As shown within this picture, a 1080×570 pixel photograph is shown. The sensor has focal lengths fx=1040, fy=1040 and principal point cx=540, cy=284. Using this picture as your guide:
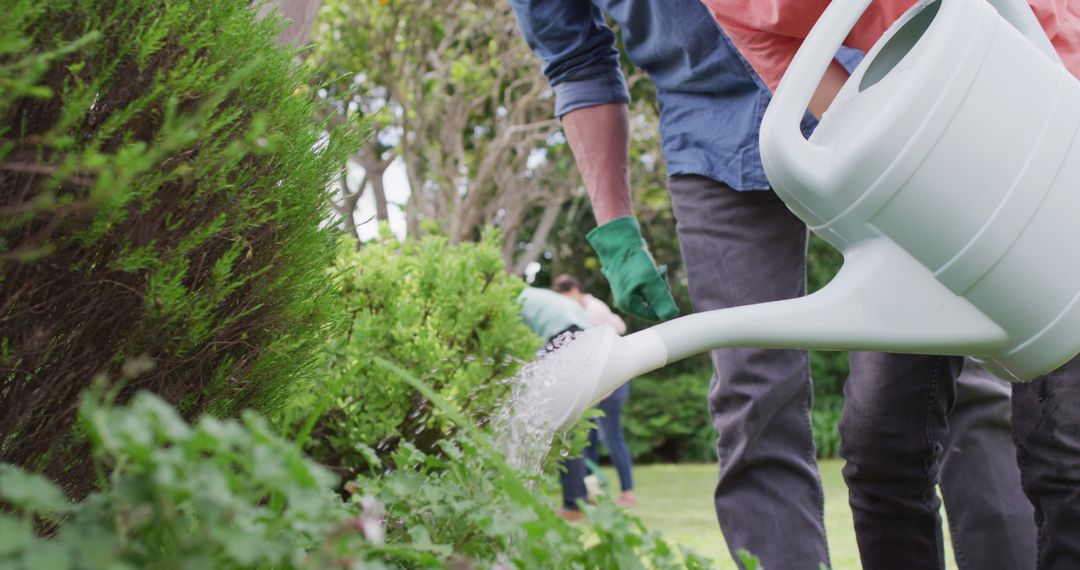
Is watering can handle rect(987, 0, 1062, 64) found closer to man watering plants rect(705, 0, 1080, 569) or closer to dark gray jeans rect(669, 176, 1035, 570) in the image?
man watering plants rect(705, 0, 1080, 569)

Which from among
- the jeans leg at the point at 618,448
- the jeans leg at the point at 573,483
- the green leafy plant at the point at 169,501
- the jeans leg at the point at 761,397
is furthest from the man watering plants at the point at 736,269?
the jeans leg at the point at 618,448

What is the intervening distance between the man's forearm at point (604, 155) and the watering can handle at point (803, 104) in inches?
34.0

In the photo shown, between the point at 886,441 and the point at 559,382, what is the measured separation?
3.10 ft

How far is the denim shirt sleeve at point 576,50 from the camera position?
2.32m

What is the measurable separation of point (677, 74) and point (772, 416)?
0.71 m

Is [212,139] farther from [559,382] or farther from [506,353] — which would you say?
[506,353]

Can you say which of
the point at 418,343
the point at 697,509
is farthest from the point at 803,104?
the point at 697,509

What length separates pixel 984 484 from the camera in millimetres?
2309

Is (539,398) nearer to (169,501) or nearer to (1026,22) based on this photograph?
(169,501)

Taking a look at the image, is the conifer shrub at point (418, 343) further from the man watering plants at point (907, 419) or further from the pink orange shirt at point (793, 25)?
the pink orange shirt at point (793, 25)

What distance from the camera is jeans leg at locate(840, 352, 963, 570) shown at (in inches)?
74.3

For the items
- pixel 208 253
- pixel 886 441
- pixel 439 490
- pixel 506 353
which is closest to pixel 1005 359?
pixel 886 441

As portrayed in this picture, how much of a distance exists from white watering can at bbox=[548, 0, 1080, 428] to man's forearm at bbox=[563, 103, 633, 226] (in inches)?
34.7

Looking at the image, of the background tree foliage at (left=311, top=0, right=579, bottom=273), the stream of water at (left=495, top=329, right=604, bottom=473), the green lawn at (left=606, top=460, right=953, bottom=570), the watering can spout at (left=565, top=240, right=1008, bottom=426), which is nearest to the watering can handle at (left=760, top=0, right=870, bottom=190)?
the watering can spout at (left=565, top=240, right=1008, bottom=426)
